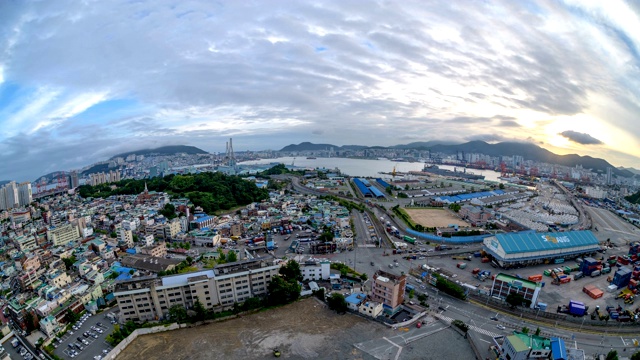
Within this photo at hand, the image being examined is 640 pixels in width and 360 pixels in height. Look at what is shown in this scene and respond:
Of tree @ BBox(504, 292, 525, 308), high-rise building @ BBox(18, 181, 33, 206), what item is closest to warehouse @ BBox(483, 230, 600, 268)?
tree @ BBox(504, 292, 525, 308)

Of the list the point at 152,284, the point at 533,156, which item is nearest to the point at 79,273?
the point at 152,284

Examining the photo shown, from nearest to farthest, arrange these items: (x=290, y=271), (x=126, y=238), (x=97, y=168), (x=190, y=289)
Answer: (x=190, y=289) → (x=290, y=271) → (x=126, y=238) → (x=97, y=168)

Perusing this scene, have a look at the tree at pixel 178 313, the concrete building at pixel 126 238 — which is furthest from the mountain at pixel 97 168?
the tree at pixel 178 313

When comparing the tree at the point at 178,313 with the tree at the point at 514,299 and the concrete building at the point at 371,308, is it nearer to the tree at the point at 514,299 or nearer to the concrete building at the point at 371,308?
the concrete building at the point at 371,308

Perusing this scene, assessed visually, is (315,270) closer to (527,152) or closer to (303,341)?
(303,341)

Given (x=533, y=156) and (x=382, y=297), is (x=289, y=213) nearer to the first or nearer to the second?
(x=382, y=297)

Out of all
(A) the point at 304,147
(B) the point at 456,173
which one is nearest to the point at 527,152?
(B) the point at 456,173
